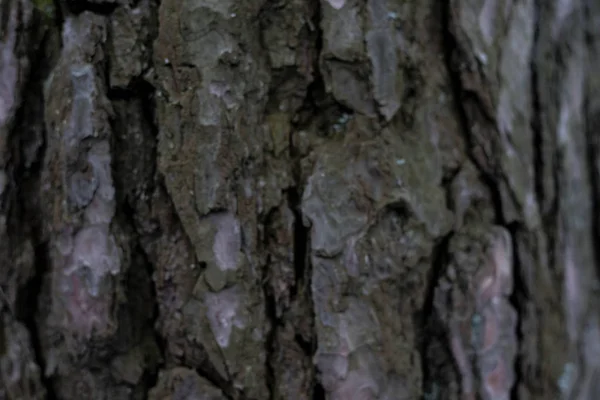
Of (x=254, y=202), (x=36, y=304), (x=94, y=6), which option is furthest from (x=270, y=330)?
(x=94, y=6)

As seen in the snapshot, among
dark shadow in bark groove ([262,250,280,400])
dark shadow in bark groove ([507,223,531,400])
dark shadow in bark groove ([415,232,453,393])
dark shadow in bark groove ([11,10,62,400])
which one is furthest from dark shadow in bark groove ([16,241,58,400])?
dark shadow in bark groove ([507,223,531,400])

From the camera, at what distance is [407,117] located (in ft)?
2.22

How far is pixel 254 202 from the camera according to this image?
0.65 metres

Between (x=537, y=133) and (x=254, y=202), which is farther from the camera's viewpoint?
(x=537, y=133)

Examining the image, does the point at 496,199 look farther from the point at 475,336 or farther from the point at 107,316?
the point at 107,316

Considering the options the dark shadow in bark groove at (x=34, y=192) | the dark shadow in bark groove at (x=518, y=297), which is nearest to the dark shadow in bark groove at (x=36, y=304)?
the dark shadow in bark groove at (x=34, y=192)

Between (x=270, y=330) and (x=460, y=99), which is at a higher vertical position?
(x=460, y=99)

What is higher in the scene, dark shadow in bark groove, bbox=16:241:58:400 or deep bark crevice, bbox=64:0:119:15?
deep bark crevice, bbox=64:0:119:15

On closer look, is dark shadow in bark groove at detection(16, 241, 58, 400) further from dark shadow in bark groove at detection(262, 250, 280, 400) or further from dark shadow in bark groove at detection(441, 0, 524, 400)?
dark shadow in bark groove at detection(441, 0, 524, 400)

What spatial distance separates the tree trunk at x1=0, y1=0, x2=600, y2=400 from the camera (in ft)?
2.12

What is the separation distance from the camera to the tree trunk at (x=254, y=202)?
65 cm

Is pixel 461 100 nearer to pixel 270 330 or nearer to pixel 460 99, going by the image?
pixel 460 99

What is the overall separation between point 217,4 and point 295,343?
0.37m

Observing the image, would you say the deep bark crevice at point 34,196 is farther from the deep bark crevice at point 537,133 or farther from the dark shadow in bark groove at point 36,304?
the deep bark crevice at point 537,133
